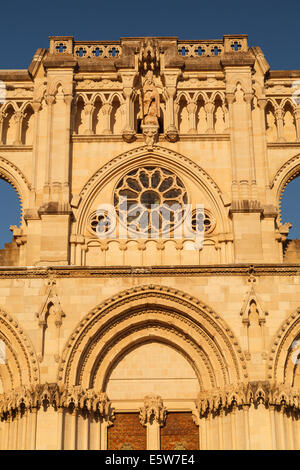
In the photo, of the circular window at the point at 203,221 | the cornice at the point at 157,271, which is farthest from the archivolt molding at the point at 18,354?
the circular window at the point at 203,221

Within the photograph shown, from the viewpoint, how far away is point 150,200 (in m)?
20.9

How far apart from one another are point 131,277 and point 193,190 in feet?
11.0

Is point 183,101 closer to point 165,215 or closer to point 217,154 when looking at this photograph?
point 217,154

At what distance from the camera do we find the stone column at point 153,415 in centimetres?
1822

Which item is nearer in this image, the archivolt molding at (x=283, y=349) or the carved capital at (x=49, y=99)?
the archivolt molding at (x=283, y=349)

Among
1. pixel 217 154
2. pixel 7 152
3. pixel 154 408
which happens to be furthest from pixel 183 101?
pixel 154 408

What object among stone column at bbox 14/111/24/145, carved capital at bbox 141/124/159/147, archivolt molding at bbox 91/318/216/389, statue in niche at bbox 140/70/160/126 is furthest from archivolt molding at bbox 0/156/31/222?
archivolt molding at bbox 91/318/216/389

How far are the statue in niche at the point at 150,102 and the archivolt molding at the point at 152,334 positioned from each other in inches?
195

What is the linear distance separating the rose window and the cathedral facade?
35 millimetres

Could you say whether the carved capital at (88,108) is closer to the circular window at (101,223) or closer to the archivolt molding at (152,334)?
the circular window at (101,223)

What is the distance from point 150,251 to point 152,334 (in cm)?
230

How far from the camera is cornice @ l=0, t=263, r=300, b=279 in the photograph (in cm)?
1855

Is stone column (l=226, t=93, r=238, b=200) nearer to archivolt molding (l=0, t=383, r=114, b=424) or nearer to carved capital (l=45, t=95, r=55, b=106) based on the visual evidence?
carved capital (l=45, t=95, r=55, b=106)

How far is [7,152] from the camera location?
21.3 metres
